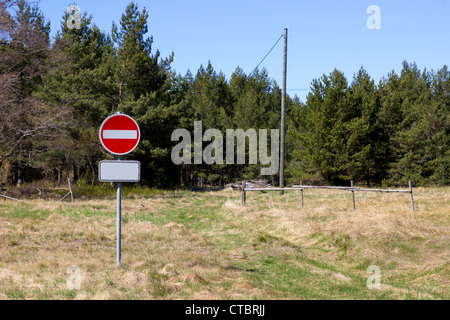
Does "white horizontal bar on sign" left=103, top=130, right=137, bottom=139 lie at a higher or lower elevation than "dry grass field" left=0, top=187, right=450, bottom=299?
higher

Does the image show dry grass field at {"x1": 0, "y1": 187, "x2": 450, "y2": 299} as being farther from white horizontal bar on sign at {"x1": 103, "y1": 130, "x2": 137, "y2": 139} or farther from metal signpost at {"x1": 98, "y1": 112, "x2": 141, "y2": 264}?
white horizontal bar on sign at {"x1": 103, "y1": 130, "x2": 137, "y2": 139}

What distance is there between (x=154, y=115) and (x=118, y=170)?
1159 inches

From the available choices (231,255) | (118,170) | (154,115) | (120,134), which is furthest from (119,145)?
(154,115)

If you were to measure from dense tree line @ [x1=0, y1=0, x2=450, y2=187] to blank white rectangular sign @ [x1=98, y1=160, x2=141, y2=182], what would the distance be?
17.3m

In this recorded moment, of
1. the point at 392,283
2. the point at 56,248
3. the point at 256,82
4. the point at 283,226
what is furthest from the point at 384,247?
the point at 256,82

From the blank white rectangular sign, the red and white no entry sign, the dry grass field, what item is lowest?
the dry grass field

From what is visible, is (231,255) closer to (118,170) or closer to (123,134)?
(118,170)

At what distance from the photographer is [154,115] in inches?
1438

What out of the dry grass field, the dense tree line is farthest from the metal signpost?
the dense tree line

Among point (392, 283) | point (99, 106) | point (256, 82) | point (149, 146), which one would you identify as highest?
point (256, 82)

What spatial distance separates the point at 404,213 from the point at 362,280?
7311 millimetres

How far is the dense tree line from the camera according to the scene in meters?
25.8

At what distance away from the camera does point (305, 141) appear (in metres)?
48.6
